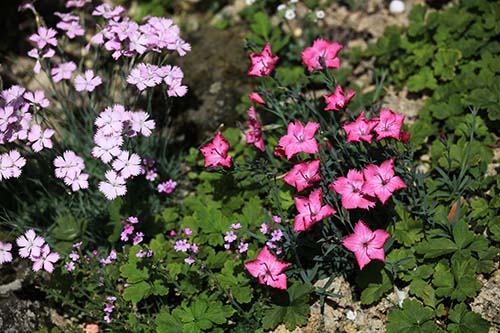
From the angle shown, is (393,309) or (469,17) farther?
(469,17)

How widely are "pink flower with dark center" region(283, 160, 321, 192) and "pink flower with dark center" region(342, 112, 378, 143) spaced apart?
0.19m

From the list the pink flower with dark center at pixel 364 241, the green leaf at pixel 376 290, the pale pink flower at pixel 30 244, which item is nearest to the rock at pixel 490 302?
the green leaf at pixel 376 290

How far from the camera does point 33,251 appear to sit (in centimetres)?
244

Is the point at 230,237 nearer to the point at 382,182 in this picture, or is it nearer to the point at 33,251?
the point at 382,182

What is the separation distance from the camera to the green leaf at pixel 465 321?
225 centimetres

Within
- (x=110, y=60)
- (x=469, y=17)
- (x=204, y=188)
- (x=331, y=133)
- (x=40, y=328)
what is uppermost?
(x=110, y=60)

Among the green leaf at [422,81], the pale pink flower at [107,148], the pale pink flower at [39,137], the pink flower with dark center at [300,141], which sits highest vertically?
the pale pink flower at [39,137]

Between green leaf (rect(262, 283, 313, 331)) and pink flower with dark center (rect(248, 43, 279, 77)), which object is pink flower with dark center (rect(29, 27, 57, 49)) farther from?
green leaf (rect(262, 283, 313, 331))

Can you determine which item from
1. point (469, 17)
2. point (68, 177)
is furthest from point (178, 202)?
point (469, 17)

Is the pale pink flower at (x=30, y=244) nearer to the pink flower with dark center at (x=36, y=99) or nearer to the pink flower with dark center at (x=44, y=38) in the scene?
the pink flower with dark center at (x=36, y=99)

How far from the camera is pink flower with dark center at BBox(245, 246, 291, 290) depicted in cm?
232

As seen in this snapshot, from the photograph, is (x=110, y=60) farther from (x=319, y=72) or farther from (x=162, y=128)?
(x=319, y=72)

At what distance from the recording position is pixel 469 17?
3318mm

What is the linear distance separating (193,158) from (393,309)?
52.7 inches
